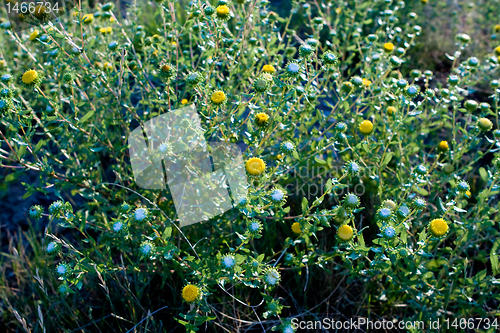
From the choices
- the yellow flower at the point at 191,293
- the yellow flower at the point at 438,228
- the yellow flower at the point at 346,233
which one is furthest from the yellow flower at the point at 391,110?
the yellow flower at the point at 191,293

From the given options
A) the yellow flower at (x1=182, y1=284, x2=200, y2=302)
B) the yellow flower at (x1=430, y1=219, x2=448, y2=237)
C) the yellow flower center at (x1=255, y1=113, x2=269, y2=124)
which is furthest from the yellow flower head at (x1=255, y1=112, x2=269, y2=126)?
the yellow flower at (x1=430, y1=219, x2=448, y2=237)

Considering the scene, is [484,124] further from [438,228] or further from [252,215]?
[252,215]

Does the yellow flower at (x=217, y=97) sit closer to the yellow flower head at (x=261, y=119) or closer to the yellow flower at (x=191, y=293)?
the yellow flower head at (x=261, y=119)

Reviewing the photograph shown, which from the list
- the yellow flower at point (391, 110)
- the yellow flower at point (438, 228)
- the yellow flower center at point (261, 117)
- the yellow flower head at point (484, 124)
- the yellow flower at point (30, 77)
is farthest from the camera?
the yellow flower at point (391, 110)

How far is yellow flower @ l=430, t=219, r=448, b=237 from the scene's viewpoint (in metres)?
2.24

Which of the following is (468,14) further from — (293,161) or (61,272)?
(61,272)

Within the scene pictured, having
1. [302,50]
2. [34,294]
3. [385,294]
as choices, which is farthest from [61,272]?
[385,294]

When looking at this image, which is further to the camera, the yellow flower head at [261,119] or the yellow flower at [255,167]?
the yellow flower head at [261,119]

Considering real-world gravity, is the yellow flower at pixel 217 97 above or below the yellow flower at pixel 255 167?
above

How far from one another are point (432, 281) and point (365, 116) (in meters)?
1.61

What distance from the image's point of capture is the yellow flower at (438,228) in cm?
224

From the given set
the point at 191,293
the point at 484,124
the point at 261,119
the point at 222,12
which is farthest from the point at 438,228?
the point at 222,12

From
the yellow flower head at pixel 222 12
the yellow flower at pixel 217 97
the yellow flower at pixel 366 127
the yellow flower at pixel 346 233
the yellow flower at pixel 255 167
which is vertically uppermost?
the yellow flower head at pixel 222 12

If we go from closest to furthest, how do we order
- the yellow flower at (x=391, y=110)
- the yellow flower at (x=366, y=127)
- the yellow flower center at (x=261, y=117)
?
the yellow flower center at (x=261, y=117)
the yellow flower at (x=366, y=127)
the yellow flower at (x=391, y=110)
